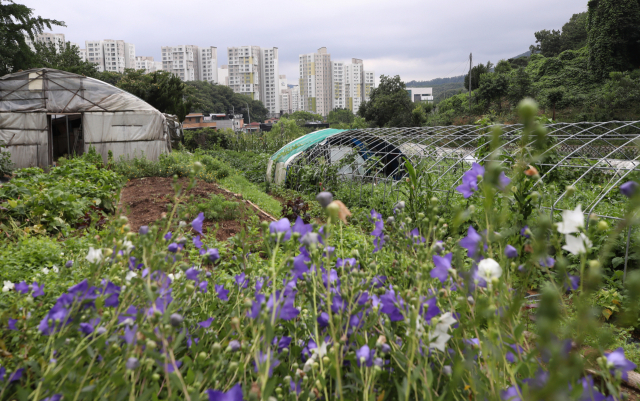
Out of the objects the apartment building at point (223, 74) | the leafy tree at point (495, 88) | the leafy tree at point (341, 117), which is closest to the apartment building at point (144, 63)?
the apartment building at point (223, 74)

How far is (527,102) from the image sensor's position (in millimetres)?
375

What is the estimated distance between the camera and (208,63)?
11581 cm

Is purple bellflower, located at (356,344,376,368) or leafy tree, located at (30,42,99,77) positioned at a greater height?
leafy tree, located at (30,42,99,77)

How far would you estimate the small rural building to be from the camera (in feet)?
38.8

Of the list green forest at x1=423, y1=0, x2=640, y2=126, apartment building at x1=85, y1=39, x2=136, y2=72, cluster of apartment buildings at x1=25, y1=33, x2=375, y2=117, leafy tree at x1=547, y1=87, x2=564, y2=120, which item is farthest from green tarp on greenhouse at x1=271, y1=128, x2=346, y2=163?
apartment building at x1=85, y1=39, x2=136, y2=72

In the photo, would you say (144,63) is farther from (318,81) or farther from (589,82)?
(589,82)

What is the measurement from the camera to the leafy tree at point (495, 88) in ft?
95.6

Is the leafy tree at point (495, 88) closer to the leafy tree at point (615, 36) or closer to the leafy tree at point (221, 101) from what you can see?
the leafy tree at point (615, 36)

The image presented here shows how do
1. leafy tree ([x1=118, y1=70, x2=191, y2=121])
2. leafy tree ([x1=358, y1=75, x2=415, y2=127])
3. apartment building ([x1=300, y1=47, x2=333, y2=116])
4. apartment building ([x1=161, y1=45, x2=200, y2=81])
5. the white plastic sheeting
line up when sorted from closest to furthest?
the white plastic sheeting
leafy tree ([x1=118, y1=70, x2=191, y2=121])
leafy tree ([x1=358, y1=75, x2=415, y2=127])
apartment building ([x1=161, y1=45, x2=200, y2=81])
apartment building ([x1=300, y1=47, x2=333, y2=116])

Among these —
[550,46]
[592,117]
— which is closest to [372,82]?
[550,46]

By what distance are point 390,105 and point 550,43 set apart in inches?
827

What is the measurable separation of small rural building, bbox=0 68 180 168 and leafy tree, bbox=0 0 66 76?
4187mm

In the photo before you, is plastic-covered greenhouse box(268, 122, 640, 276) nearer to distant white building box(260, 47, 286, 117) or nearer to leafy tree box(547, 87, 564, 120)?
leafy tree box(547, 87, 564, 120)

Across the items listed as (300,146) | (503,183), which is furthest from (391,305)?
(300,146)
